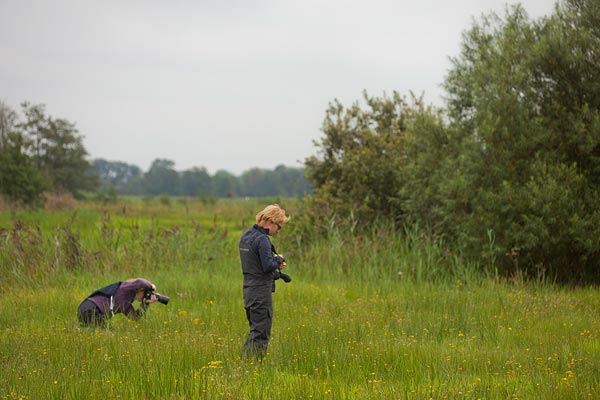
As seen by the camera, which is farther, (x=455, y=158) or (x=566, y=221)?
(x=455, y=158)

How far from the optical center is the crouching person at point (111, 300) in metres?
7.87

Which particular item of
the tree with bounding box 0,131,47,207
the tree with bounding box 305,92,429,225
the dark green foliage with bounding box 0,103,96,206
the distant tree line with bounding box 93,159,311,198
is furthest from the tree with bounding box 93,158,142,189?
the tree with bounding box 305,92,429,225

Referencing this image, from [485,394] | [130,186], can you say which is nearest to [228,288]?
[485,394]

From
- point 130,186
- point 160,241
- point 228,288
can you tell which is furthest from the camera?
point 130,186

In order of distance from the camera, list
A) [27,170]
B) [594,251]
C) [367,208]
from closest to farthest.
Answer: [594,251] → [367,208] → [27,170]

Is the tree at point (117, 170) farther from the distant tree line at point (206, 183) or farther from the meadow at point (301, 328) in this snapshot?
the meadow at point (301, 328)

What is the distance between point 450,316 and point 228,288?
4189 millimetres

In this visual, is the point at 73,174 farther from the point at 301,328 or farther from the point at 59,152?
the point at 301,328

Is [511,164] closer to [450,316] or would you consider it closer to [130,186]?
[450,316]

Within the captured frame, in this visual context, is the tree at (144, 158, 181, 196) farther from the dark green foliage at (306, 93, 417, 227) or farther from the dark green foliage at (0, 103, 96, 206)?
the dark green foliage at (306, 93, 417, 227)

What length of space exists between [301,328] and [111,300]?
8.35ft

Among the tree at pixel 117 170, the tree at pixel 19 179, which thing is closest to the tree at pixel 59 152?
the tree at pixel 19 179

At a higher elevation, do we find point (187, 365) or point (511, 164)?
point (511, 164)

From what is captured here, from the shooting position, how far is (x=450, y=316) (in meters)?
8.86
